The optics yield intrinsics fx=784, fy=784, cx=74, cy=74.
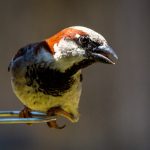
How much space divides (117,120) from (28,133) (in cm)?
51

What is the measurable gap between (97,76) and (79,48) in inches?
85.6

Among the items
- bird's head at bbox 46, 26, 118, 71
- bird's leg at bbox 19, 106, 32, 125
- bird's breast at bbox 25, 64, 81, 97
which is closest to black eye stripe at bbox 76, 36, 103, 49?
bird's head at bbox 46, 26, 118, 71

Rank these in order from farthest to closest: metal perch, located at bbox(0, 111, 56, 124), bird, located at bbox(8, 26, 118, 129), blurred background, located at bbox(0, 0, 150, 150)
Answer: blurred background, located at bbox(0, 0, 150, 150), bird, located at bbox(8, 26, 118, 129), metal perch, located at bbox(0, 111, 56, 124)

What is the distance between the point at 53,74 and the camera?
2.29 meters

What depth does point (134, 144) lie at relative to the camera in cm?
446

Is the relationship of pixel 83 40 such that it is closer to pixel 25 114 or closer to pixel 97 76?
pixel 25 114

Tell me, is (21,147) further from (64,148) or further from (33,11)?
(33,11)

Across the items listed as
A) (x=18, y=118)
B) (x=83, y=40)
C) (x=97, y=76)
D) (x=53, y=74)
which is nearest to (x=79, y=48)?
(x=83, y=40)

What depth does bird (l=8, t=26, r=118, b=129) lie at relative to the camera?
2.21m

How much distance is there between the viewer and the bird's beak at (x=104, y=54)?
2.10 metres

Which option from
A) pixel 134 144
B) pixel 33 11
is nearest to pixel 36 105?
pixel 33 11

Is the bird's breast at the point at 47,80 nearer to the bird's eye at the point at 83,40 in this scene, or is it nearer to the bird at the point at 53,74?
the bird at the point at 53,74

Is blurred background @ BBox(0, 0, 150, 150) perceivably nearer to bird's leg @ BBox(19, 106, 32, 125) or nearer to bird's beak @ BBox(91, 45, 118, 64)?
bird's leg @ BBox(19, 106, 32, 125)

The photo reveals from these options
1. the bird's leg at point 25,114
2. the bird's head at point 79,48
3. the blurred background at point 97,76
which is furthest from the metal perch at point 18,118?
the blurred background at point 97,76
